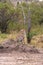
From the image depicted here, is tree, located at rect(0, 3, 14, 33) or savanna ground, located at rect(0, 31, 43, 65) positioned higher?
savanna ground, located at rect(0, 31, 43, 65)

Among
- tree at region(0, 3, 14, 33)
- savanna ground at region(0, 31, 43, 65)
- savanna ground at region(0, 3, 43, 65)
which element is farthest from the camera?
tree at region(0, 3, 14, 33)

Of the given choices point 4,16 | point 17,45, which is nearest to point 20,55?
point 17,45

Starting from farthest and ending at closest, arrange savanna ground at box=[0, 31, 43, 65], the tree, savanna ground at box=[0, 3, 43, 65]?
the tree < savanna ground at box=[0, 3, 43, 65] < savanna ground at box=[0, 31, 43, 65]

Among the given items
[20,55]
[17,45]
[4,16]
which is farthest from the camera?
[4,16]

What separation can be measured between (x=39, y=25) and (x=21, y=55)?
11.6m

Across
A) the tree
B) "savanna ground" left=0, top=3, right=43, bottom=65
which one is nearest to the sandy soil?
"savanna ground" left=0, top=3, right=43, bottom=65

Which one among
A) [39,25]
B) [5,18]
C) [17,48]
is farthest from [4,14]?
[17,48]

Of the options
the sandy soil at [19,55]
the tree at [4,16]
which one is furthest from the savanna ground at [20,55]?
the tree at [4,16]

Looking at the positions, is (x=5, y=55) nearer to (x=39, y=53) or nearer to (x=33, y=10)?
(x=39, y=53)

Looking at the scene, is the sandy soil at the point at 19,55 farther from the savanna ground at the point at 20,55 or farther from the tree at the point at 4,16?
the tree at the point at 4,16

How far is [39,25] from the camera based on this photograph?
21.8 metres

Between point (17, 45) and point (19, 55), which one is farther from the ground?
point (19, 55)

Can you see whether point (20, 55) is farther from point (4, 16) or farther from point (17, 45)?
point (4, 16)

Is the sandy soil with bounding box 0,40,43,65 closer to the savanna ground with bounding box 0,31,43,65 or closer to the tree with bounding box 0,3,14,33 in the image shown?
the savanna ground with bounding box 0,31,43,65
